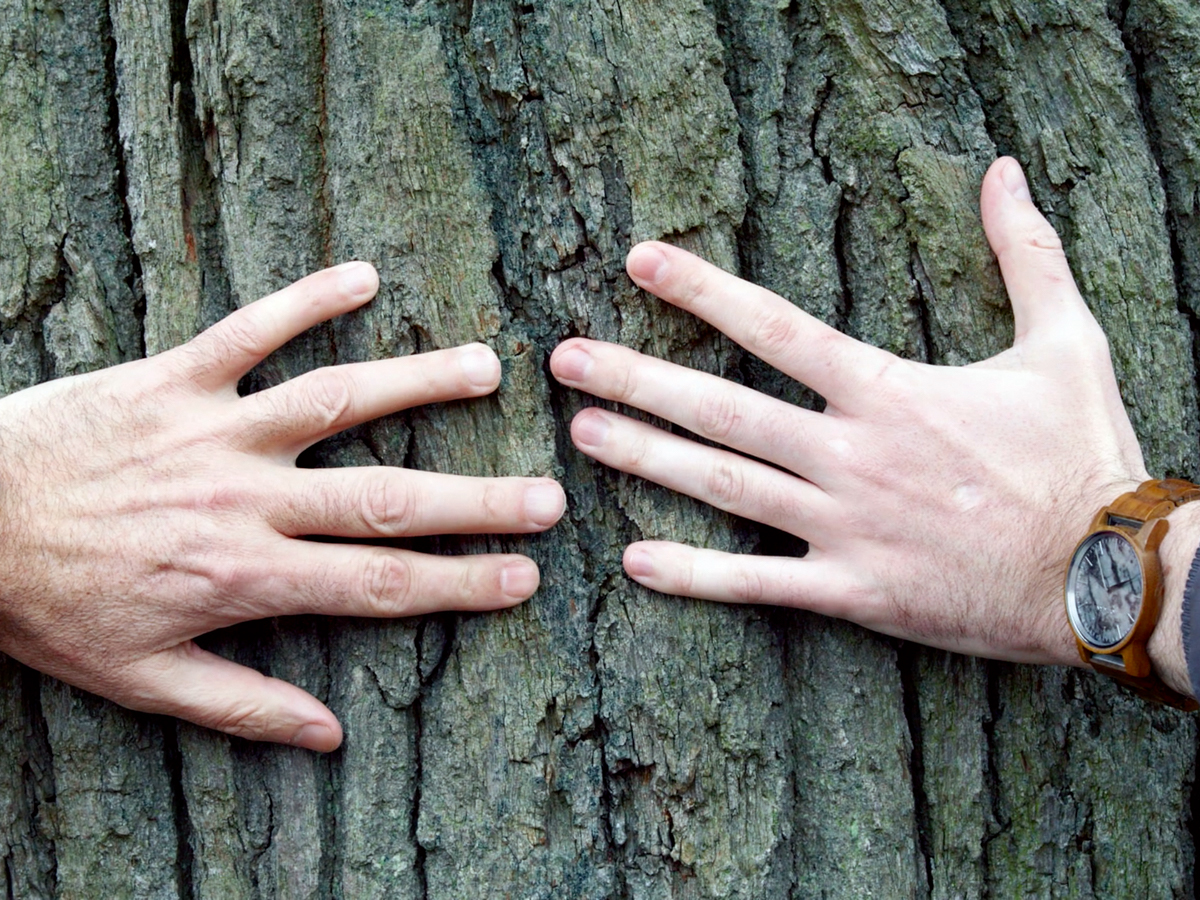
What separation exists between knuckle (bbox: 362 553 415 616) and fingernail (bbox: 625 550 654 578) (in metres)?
0.41

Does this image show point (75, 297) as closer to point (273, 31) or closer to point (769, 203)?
point (273, 31)

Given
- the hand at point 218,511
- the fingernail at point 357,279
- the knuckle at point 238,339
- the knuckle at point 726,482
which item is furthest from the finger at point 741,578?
the knuckle at point 238,339

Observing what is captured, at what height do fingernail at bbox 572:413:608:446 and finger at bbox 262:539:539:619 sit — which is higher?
fingernail at bbox 572:413:608:446

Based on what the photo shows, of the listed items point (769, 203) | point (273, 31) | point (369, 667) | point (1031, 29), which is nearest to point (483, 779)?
point (369, 667)

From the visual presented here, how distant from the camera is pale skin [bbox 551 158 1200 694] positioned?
181 centimetres

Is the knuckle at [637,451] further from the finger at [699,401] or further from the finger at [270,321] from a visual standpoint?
the finger at [270,321]

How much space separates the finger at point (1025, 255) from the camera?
194cm

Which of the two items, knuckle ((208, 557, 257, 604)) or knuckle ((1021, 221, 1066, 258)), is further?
knuckle ((1021, 221, 1066, 258))

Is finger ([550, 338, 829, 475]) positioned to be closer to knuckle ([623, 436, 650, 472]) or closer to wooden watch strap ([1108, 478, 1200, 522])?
knuckle ([623, 436, 650, 472])

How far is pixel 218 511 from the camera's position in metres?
1.84

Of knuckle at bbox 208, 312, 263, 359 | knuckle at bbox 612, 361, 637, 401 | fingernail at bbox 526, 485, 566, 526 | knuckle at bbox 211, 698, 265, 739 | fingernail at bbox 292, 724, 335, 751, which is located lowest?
fingernail at bbox 292, 724, 335, 751

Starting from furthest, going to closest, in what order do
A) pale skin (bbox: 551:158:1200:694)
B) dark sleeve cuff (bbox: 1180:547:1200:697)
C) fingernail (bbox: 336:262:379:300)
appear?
fingernail (bbox: 336:262:379:300), pale skin (bbox: 551:158:1200:694), dark sleeve cuff (bbox: 1180:547:1200:697)

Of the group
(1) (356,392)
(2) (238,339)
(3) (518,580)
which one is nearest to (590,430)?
(3) (518,580)

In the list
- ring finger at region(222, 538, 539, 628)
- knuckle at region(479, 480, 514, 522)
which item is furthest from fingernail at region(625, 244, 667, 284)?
ring finger at region(222, 538, 539, 628)
